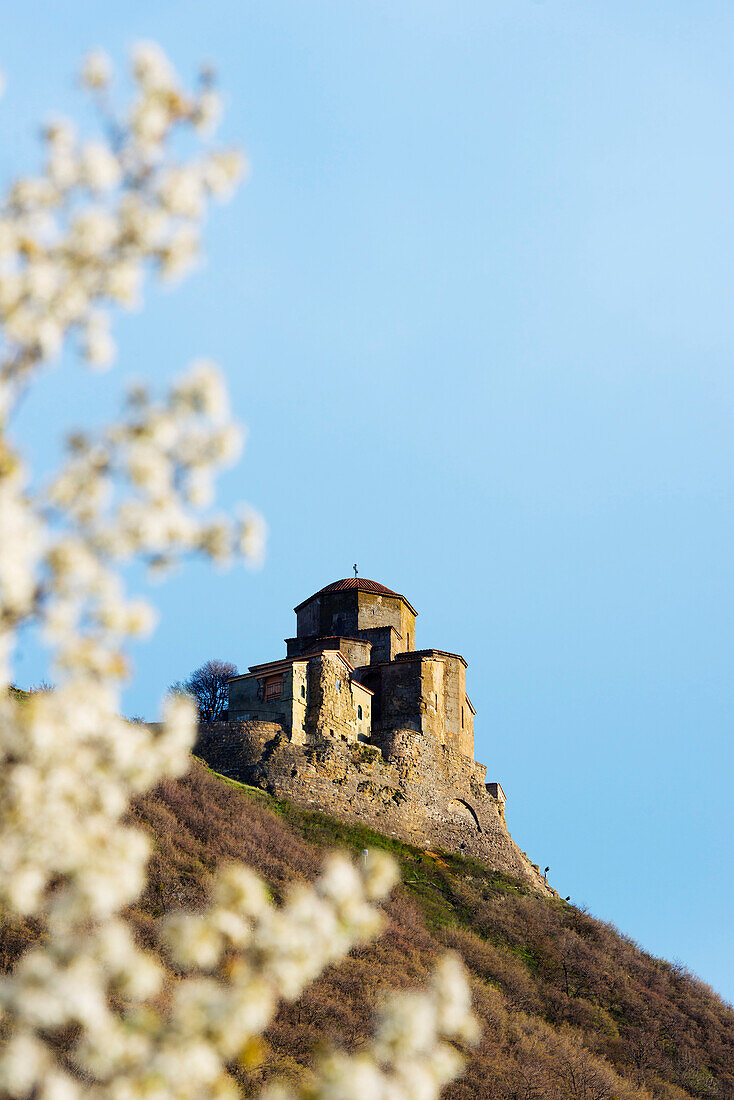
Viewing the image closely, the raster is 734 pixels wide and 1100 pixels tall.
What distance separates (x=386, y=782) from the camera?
147ft

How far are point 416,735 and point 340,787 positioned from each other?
7.29 metres

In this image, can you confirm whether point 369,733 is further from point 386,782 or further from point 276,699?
point 276,699

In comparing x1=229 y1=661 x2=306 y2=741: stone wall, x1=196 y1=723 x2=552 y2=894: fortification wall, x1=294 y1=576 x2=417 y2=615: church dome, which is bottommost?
x1=196 y1=723 x2=552 y2=894: fortification wall

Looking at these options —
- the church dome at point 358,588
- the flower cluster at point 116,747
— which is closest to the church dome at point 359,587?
the church dome at point 358,588

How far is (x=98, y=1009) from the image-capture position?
4172 mm

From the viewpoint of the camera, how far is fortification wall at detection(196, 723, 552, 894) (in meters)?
41.5

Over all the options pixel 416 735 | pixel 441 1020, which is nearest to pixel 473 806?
pixel 416 735

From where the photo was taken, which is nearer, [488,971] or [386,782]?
[488,971]

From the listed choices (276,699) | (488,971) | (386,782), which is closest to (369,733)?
(386,782)

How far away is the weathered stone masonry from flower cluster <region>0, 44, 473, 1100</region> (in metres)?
36.9

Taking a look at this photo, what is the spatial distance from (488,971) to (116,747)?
102 feet

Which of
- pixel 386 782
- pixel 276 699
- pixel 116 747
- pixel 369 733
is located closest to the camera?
pixel 116 747

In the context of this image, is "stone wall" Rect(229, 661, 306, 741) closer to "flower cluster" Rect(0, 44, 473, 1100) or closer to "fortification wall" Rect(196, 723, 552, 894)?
"fortification wall" Rect(196, 723, 552, 894)

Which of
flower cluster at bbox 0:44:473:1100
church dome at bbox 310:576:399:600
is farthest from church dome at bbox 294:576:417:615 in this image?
flower cluster at bbox 0:44:473:1100
